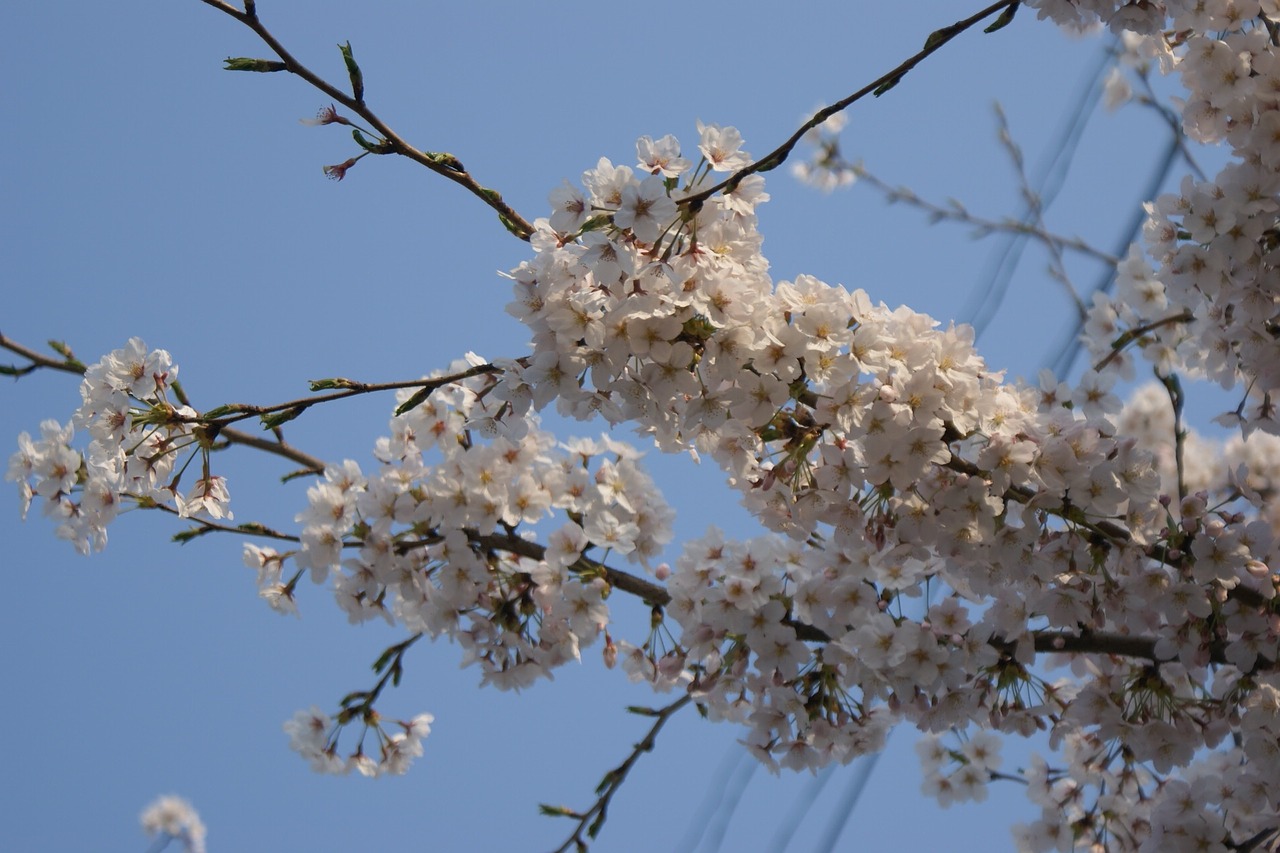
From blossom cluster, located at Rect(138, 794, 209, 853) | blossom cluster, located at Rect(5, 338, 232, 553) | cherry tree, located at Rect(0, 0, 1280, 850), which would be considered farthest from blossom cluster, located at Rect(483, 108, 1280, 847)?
blossom cluster, located at Rect(138, 794, 209, 853)

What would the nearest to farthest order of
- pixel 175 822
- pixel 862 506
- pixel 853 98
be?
pixel 853 98 < pixel 862 506 < pixel 175 822

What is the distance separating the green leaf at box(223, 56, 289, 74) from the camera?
1.92 metres

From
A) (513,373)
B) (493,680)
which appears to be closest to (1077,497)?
(513,373)

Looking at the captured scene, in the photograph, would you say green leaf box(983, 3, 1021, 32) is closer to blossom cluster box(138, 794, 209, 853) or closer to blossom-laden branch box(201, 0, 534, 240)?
blossom-laden branch box(201, 0, 534, 240)

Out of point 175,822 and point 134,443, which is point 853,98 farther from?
point 175,822

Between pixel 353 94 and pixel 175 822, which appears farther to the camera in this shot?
pixel 175 822

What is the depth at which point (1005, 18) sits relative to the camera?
1901 mm

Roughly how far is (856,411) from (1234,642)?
1049 millimetres

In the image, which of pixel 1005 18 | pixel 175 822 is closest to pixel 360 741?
pixel 1005 18

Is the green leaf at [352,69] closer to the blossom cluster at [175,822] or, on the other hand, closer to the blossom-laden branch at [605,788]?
the blossom-laden branch at [605,788]

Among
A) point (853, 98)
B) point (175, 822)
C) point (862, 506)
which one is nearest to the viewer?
point (853, 98)

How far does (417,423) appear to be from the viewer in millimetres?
2596

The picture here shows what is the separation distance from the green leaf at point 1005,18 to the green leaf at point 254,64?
1.31 metres

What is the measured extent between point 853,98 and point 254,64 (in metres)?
1.10
